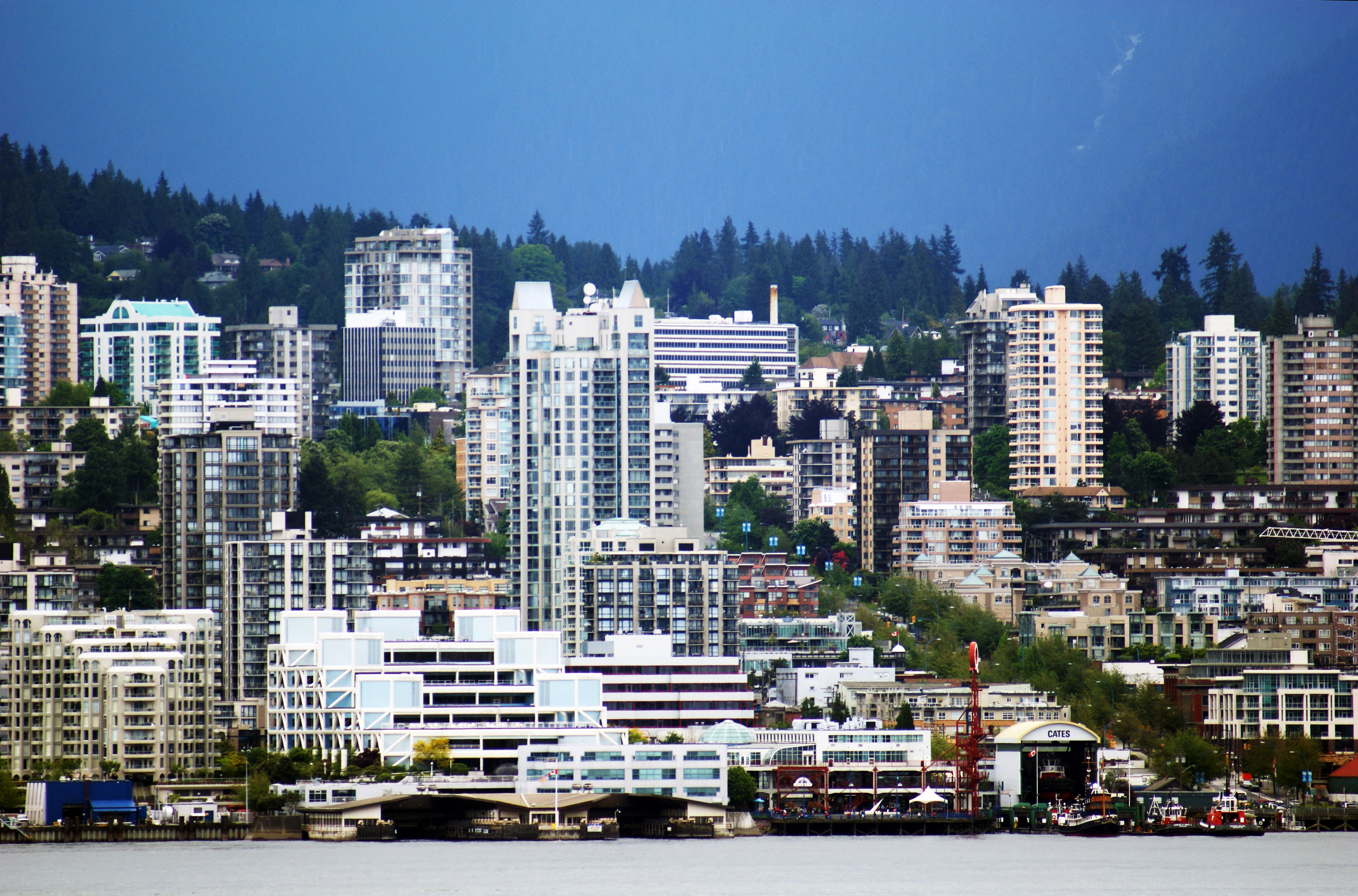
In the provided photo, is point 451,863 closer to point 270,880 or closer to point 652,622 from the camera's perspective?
point 270,880

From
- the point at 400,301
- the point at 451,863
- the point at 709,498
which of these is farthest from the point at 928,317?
the point at 451,863

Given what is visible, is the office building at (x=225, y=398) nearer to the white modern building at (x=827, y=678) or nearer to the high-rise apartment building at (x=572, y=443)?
the high-rise apartment building at (x=572, y=443)

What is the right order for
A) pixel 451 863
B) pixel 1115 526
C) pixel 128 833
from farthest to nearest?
1. pixel 1115 526
2. pixel 128 833
3. pixel 451 863

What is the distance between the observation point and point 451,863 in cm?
4478

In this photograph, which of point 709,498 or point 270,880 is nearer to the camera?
point 270,880

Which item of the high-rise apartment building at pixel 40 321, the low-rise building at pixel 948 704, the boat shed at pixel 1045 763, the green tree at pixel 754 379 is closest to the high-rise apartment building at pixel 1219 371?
the green tree at pixel 754 379

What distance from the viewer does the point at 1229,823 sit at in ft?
171

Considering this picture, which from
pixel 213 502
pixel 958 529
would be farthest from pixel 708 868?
pixel 958 529

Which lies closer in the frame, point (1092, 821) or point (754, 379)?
point (1092, 821)

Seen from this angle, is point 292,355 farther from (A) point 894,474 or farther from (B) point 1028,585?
(B) point 1028,585

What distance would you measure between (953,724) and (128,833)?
18368mm

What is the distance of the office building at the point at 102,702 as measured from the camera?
54969 mm

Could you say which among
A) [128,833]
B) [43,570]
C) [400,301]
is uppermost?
[400,301]

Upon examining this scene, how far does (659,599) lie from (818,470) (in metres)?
25.0
